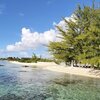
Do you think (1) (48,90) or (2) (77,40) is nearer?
(1) (48,90)

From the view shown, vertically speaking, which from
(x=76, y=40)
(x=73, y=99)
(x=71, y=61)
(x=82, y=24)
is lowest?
(x=73, y=99)

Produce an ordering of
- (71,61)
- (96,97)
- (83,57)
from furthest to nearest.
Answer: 1. (71,61)
2. (83,57)
3. (96,97)

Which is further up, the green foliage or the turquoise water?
the green foliage

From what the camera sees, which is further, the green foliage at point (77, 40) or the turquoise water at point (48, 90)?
the green foliage at point (77, 40)

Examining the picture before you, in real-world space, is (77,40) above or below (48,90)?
above

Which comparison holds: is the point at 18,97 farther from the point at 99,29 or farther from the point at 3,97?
the point at 99,29

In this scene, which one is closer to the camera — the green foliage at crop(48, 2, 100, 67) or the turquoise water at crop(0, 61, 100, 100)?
the turquoise water at crop(0, 61, 100, 100)

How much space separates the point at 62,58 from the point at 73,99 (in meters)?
41.3

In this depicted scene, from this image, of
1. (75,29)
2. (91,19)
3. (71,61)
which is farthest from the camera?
(71,61)

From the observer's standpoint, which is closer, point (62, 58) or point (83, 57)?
point (83, 57)

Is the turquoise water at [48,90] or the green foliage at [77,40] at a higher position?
the green foliage at [77,40]

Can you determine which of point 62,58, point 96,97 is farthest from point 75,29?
point 96,97

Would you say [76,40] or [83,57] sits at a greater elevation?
[76,40]

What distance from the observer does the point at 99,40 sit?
48312mm
